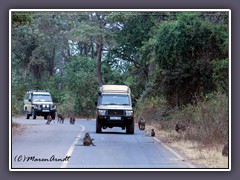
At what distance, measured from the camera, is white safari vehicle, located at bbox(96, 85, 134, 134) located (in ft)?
67.4

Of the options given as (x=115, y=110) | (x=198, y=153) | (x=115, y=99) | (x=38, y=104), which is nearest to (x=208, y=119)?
(x=198, y=153)

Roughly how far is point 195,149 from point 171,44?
20.9 ft

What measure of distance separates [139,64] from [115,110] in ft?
13.5

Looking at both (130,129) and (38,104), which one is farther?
(130,129)

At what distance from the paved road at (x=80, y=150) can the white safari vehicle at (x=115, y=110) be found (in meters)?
0.72

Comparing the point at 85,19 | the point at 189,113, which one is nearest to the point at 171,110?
the point at 189,113

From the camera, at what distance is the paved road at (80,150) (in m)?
13.3

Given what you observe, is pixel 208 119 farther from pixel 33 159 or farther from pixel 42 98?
pixel 33 159

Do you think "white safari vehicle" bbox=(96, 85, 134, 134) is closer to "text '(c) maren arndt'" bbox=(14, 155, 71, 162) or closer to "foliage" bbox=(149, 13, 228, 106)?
"foliage" bbox=(149, 13, 228, 106)

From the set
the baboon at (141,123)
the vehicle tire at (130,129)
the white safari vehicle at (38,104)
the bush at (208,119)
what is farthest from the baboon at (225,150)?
the vehicle tire at (130,129)

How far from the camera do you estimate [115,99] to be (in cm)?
2252

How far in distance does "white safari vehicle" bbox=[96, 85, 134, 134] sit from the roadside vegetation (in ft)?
1.04

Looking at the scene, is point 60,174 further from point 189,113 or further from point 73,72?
point 189,113

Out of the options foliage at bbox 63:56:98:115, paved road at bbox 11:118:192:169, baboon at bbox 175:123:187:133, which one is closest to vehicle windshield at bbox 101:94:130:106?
paved road at bbox 11:118:192:169
